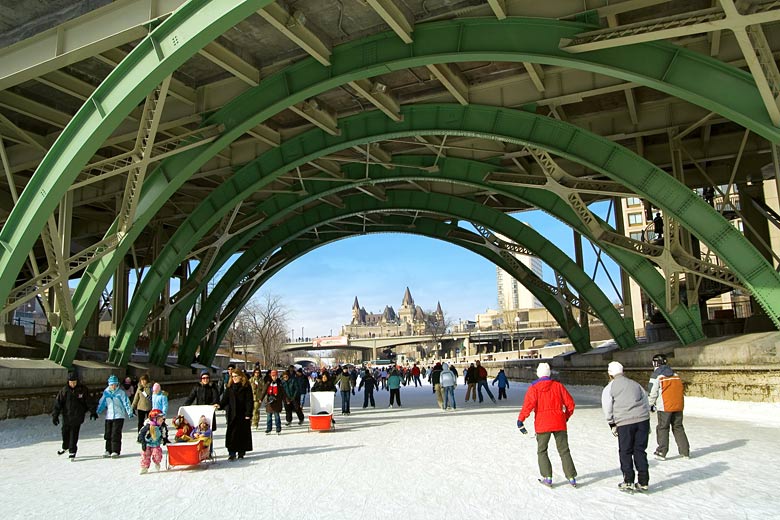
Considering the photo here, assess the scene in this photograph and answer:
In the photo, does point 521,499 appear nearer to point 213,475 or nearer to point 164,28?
point 213,475

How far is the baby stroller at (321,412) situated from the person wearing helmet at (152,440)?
17.4ft

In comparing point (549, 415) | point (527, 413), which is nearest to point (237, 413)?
point (527, 413)

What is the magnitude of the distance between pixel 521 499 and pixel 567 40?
1057 centimetres

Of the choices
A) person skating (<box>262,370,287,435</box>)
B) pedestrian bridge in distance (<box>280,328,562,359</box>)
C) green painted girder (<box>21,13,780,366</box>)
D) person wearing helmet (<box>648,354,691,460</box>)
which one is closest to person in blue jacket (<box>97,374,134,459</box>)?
person skating (<box>262,370,287,435</box>)

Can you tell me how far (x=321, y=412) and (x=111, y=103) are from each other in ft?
27.0

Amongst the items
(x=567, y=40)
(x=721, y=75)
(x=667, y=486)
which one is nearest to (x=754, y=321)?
(x=721, y=75)

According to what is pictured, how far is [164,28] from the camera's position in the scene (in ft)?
39.7

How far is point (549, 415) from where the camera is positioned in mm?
7398

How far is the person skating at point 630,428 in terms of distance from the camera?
706cm

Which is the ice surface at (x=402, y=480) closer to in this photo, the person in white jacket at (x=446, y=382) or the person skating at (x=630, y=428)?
the person skating at (x=630, y=428)

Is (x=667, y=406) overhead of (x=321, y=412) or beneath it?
overhead

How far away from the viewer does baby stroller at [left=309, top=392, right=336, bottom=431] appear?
47.4 feet

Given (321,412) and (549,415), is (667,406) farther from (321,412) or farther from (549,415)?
(321,412)

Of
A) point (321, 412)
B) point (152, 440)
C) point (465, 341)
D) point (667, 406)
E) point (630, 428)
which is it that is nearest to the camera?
point (630, 428)
